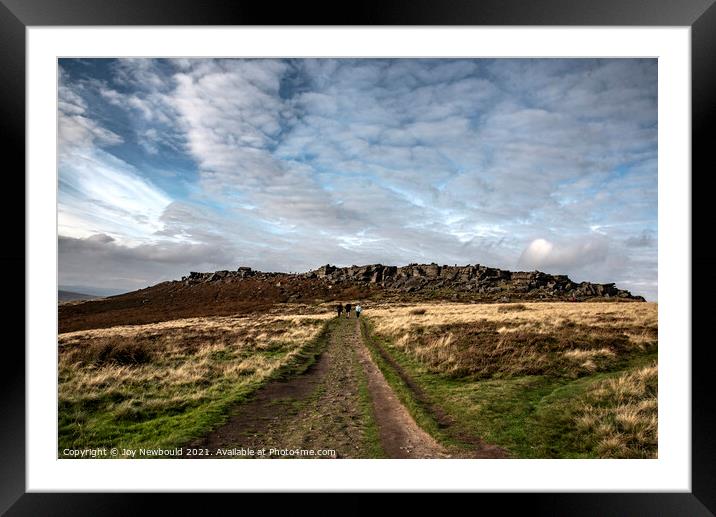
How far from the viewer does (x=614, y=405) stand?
5902 mm

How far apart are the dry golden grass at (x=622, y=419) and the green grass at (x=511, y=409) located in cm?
15

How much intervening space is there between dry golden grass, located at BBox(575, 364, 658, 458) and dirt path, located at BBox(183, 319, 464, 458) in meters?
2.34

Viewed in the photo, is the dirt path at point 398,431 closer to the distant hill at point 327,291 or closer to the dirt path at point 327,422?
the dirt path at point 327,422

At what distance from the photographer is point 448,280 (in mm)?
77312

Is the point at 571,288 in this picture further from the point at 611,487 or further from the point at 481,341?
the point at 611,487

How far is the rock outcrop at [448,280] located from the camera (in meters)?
53.5

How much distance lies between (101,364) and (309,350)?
264 inches

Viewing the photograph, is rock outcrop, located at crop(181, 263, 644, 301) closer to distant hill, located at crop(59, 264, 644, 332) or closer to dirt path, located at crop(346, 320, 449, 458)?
distant hill, located at crop(59, 264, 644, 332)

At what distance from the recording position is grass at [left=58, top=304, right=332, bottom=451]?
18.9 ft

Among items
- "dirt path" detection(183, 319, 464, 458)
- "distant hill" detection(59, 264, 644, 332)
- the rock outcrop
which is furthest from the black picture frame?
the rock outcrop

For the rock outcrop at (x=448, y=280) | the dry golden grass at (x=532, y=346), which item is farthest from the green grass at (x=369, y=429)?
the rock outcrop at (x=448, y=280)

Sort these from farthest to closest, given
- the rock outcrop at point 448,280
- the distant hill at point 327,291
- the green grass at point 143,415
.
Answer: the rock outcrop at point 448,280 → the distant hill at point 327,291 → the green grass at point 143,415
